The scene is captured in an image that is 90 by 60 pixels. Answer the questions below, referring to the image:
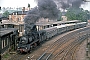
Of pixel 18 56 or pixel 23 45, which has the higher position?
pixel 23 45

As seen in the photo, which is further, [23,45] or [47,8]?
[47,8]

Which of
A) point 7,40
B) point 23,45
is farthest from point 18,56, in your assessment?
point 7,40

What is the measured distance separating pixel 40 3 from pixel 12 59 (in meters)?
12.3

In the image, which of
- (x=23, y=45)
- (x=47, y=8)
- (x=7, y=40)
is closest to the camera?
(x=23, y=45)

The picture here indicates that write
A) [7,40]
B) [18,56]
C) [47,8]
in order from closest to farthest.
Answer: [18,56], [7,40], [47,8]

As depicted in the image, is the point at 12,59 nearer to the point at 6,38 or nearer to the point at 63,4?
the point at 6,38

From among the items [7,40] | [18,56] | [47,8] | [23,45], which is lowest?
[18,56]

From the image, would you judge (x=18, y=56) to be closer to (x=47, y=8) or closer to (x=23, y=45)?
(x=23, y=45)

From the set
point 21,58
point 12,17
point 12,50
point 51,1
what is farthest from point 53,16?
point 12,17

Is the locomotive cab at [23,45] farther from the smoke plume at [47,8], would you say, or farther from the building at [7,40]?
the smoke plume at [47,8]

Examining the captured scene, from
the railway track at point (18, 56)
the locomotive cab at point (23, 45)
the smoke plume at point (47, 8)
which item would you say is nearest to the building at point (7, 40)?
the railway track at point (18, 56)

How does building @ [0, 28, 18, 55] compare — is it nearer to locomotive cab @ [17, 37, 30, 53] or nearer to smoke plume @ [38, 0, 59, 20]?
locomotive cab @ [17, 37, 30, 53]

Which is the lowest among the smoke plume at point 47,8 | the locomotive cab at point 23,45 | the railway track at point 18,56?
the railway track at point 18,56

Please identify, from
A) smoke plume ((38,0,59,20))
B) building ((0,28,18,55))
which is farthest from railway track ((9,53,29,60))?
smoke plume ((38,0,59,20))
